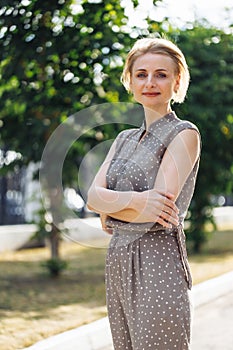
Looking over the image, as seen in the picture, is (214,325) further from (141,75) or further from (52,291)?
(141,75)

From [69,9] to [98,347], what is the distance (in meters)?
3.51

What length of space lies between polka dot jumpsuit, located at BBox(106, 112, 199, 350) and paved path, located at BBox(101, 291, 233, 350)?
103 inches

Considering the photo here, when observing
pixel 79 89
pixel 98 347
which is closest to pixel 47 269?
pixel 79 89

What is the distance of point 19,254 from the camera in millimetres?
12281

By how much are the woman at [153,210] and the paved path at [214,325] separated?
2643 millimetres

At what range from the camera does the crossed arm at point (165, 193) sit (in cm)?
270

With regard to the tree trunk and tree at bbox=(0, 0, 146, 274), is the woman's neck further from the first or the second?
the tree trunk

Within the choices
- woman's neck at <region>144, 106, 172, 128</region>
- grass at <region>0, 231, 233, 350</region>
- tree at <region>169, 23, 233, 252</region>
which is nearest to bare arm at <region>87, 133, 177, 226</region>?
woman's neck at <region>144, 106, 172, 128</region>

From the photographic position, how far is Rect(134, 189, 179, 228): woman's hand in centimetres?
269

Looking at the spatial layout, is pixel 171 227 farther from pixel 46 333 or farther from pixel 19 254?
pixel 19 254

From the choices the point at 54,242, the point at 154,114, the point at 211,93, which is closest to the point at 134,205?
the point at 154,114

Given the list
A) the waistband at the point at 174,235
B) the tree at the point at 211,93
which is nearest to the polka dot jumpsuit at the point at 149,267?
the waistband at the point at 174,235

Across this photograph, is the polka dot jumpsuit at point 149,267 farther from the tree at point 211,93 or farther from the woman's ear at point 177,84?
the tree at point 211,93

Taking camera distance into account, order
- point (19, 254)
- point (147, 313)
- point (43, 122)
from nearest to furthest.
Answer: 1. point (147, 313)
2. point (43, 122)
3. point (19, 254)
